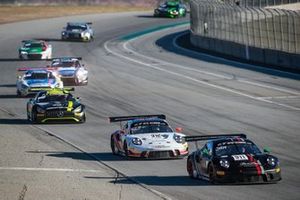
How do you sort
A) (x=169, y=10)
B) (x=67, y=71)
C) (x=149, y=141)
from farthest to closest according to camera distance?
1. (x=169, y=10)
2. (x=67, y=71)
3. (x=149, y=141)

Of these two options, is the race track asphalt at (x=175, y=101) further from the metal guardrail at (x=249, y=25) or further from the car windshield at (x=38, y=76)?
the metal guardrail at (x=249, y=25)

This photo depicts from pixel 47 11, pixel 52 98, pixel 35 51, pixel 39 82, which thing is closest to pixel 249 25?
pixel 35 51

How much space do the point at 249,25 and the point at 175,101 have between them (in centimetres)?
1797

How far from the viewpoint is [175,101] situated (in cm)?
4197

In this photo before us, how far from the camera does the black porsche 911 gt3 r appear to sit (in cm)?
2172

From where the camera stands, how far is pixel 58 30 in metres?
88.2

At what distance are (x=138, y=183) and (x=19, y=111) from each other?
18.1 m

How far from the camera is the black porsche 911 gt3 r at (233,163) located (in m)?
21.7

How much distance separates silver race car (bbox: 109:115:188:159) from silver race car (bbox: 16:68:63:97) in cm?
1604

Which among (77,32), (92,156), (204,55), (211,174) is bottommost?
(77,32)

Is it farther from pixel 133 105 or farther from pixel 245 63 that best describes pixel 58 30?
Answer: pixel 133 105

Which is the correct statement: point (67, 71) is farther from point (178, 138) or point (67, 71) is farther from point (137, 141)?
point (178, 138)

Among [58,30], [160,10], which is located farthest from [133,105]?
[160,10]

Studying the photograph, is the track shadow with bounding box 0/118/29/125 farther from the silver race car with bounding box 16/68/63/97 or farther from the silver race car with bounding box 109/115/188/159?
the silver race car with bounding box 109/115/188/159
